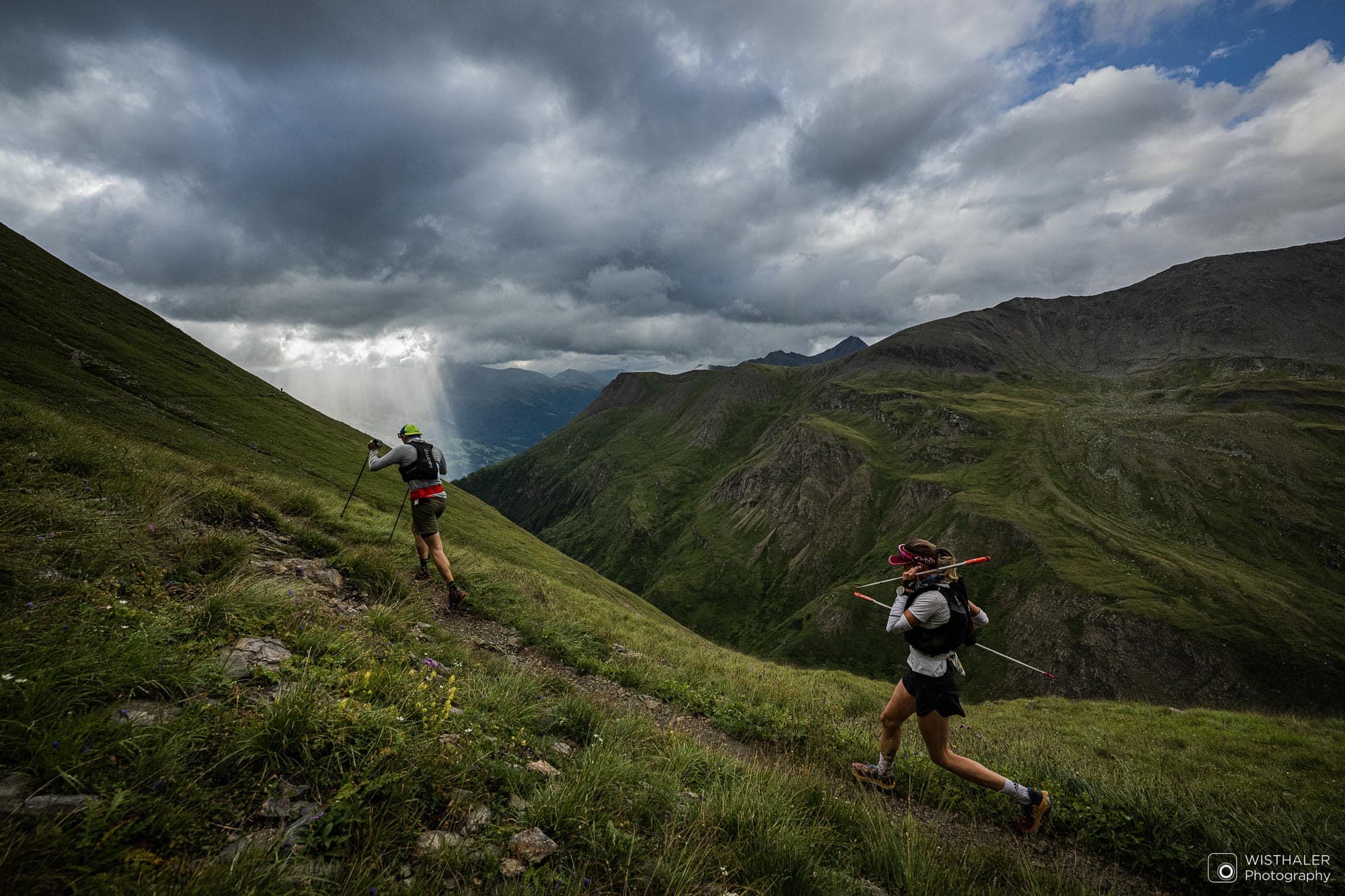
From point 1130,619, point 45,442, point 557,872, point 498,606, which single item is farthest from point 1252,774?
point 1130,619

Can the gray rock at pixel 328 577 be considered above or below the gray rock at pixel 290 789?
below

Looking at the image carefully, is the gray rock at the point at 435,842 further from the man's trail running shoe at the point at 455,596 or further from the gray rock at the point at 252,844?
the man's trail running shoe at the point at 455,596

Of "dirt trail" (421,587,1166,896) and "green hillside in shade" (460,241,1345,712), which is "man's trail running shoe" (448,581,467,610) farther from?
"green hillside in shade" (460,241,1345,712)

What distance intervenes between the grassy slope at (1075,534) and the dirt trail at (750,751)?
102306 millimetres

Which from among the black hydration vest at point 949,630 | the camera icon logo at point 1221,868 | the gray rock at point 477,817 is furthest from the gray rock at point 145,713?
the camera icon logo at point 1221,868

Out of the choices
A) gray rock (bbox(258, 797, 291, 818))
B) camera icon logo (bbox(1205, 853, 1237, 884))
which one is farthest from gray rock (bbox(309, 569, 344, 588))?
camera icon logo (bbox(1205, 853, 1237, 884))

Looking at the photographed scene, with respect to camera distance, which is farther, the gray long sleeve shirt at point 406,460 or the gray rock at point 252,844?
the gray long sleeve shirt at point 406,460

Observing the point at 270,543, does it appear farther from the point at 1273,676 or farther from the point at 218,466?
the point at 1273,676

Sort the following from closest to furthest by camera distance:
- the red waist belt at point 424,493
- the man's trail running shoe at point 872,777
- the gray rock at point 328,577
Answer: the man's trail running shoe at point 872,777, the gray rock at point 328,577, the red waist belt at point 424,493

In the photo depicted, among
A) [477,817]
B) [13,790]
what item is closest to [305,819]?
[477,817]

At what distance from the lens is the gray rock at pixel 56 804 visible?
2.38 m

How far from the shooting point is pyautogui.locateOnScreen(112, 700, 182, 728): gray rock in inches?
120

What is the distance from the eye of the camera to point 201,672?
3.85 metres

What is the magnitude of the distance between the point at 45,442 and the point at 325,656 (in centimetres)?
711
